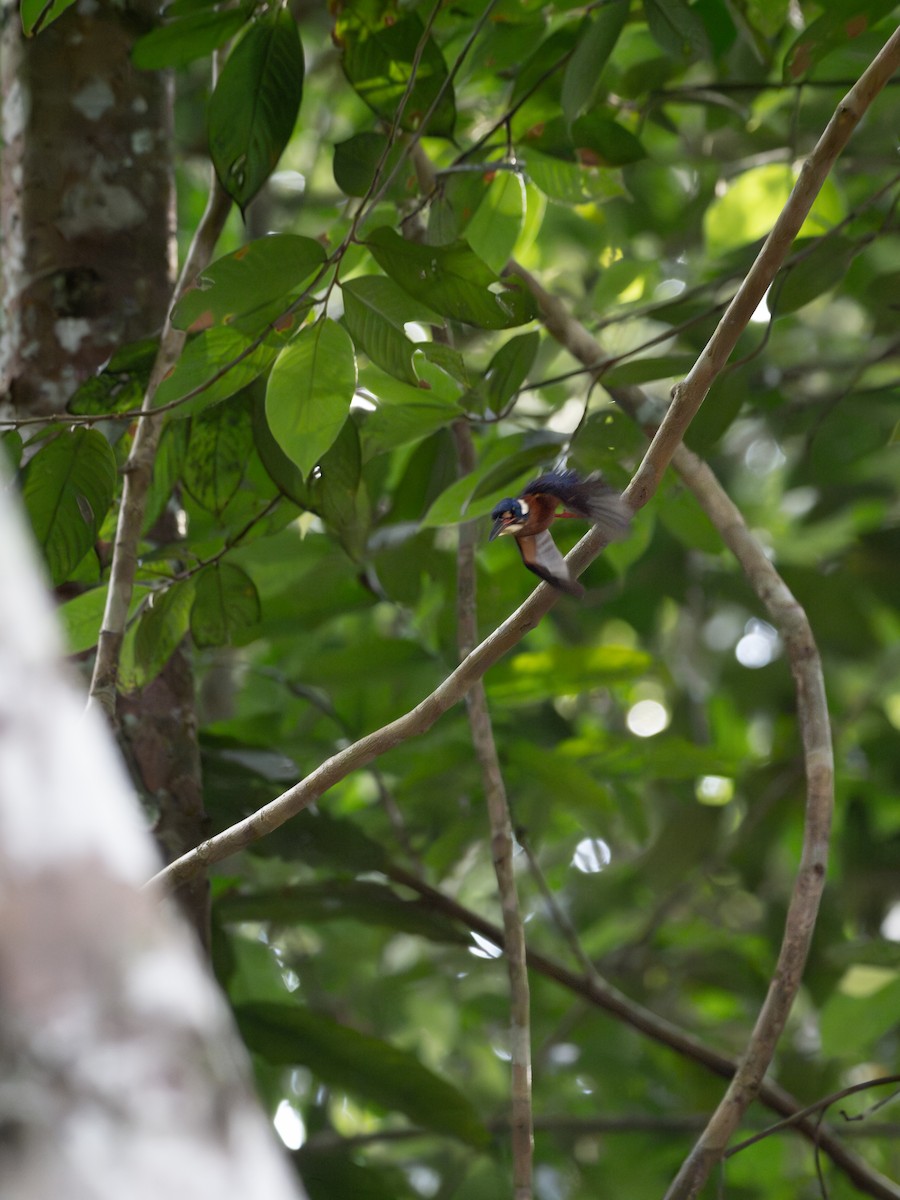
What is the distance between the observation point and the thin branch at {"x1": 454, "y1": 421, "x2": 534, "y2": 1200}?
1067 millimetres

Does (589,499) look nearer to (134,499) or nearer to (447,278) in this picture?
(447,278)

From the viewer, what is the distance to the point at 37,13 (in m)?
1.01

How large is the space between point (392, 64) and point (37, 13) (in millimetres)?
349

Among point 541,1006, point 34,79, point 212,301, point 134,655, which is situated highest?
point 34,79

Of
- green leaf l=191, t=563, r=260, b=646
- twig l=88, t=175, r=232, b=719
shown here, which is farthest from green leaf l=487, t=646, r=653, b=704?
twig l=88, t=175, r=232, b=719

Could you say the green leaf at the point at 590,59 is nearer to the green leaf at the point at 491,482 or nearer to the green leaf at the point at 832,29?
the green leaf at the point at 832,29

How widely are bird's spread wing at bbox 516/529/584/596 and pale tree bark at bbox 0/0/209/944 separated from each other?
65cm

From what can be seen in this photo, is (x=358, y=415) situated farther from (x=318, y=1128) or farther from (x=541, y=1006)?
(x=541, y=1006)

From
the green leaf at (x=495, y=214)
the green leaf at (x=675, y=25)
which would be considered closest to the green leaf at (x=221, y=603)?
the green leaf at (x=495, y=214)

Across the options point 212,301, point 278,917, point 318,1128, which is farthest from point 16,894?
point 318,1128

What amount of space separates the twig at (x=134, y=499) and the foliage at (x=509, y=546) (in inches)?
1.3

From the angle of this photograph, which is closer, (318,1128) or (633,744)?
(633,744)

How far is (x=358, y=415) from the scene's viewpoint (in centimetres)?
123

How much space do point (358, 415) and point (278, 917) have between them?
0.77 metres
